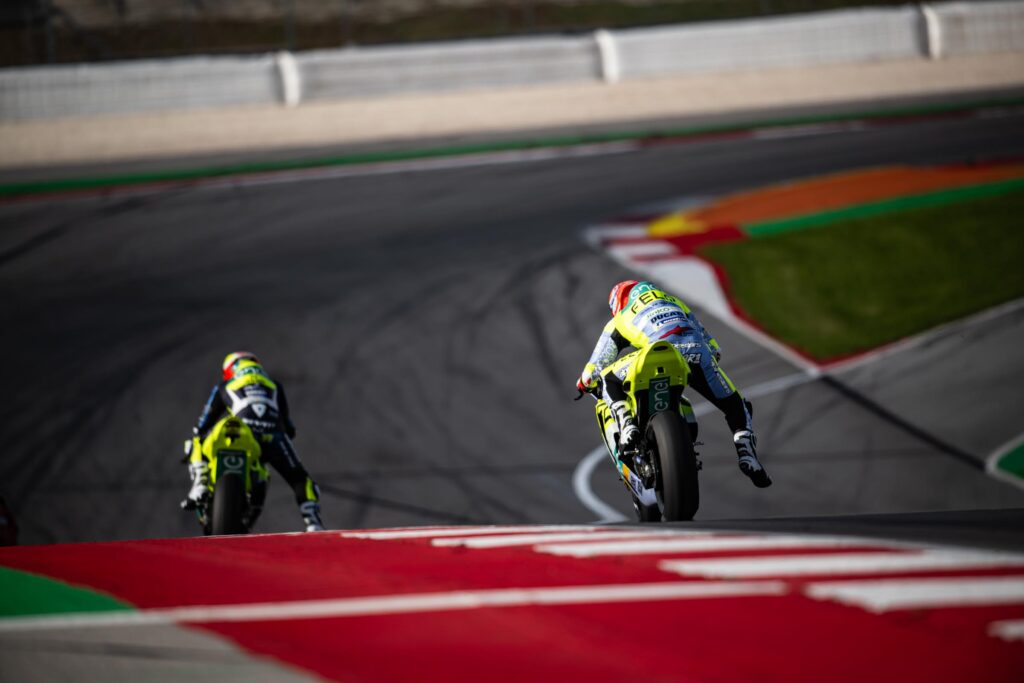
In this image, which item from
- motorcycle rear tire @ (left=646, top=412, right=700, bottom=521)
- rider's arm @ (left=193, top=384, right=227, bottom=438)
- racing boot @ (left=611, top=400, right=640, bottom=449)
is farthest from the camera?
rider's arm @ (left=193, top=384, right=227, bottom=438)

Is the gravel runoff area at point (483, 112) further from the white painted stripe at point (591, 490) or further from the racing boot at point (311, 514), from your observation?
the racing boot at point (311, 514)

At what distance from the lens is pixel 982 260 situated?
16.6 metres

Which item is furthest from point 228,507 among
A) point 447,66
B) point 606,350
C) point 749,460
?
point 447,66

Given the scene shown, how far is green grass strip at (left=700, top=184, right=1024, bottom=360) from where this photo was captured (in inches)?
601

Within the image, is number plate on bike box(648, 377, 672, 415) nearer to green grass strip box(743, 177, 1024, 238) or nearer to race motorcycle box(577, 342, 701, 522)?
race motorcycle box(577, 342, 701, 522)

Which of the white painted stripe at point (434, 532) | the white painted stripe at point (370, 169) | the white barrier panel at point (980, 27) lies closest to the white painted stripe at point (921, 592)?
the white painted stripe at point (434, 532)

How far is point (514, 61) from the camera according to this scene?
24.1m

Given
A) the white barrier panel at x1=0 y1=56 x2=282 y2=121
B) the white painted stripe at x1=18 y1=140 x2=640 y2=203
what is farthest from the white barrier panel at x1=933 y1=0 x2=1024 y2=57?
the white barrier panel at x1=0 y1=56 x2=282 y2=121

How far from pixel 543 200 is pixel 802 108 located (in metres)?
7.40

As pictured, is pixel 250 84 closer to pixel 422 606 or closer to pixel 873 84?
pixel 873 84

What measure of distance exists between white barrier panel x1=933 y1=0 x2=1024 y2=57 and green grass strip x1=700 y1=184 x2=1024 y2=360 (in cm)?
785

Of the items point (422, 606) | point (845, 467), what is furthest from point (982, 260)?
point (422, 606)

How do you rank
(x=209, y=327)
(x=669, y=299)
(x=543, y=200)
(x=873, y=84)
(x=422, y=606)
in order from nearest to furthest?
(x=422, y=606), (x=669, y=299), (x=209, y=327), (x=543, y=200), (x=873, y=84)

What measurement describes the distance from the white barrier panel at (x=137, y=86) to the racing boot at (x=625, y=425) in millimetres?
17035
